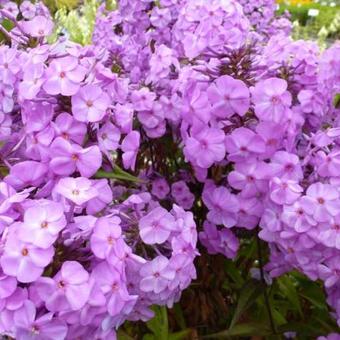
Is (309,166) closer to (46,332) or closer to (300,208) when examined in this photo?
(300,208)

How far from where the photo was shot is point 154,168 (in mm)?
1285

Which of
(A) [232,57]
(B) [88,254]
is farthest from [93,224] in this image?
(A) [232,57]

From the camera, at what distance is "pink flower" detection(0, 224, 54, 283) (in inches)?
28.7

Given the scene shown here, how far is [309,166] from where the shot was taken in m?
1.06

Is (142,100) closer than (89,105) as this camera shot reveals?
No

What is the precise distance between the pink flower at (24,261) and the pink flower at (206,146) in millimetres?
365

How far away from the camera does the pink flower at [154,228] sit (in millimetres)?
885

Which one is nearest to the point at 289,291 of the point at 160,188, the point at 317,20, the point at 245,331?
the point at 245,331

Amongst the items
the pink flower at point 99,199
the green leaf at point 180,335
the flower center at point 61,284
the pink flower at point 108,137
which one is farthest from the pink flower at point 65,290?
the green leaf at point 180,335

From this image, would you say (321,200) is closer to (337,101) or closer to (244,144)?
(244,144)

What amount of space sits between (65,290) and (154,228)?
18 cm

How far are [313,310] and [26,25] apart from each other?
0.85 metres

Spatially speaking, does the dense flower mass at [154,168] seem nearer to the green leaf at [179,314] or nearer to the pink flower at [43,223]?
the pink flower at [43,223]

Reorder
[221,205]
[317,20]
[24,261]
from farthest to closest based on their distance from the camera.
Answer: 1. [317,20]
2. [221,205]
3. [24,261]
